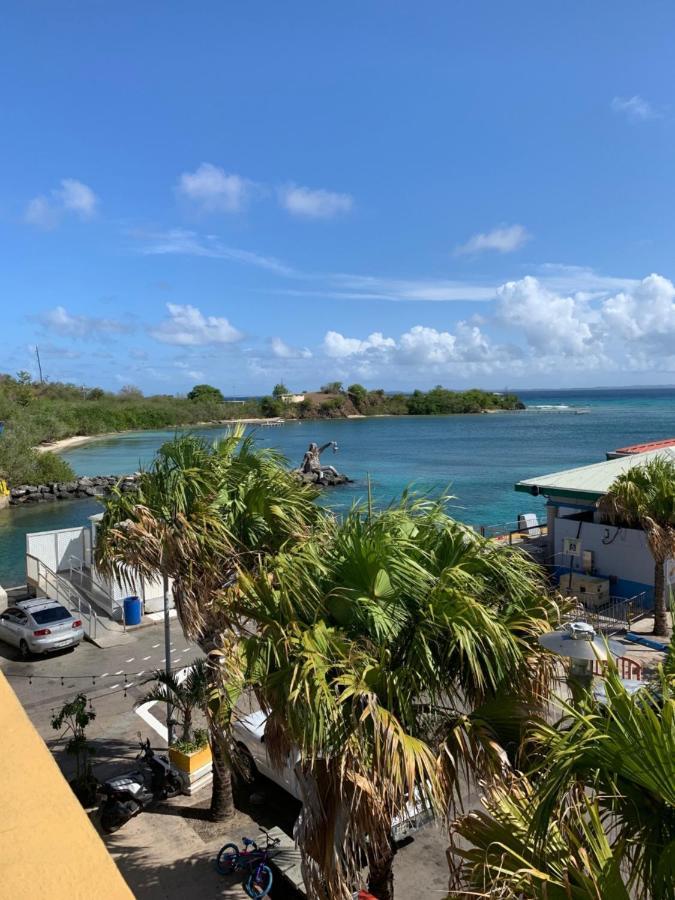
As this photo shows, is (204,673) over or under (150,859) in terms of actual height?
over

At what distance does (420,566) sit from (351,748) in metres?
1.48

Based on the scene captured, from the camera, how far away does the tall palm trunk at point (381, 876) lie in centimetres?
512

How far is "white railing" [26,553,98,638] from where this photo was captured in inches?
672

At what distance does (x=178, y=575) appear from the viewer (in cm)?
796

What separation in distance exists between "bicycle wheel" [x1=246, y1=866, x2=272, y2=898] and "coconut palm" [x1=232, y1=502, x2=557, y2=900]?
2.59 metres

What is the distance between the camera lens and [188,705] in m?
9.23

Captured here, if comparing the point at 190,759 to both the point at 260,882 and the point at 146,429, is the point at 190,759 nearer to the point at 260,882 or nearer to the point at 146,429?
the point at 260,882

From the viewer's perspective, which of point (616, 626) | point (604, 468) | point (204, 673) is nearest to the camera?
point (204, 673)

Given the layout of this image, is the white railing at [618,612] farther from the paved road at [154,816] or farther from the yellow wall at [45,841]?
the yellow wall at [45,841]

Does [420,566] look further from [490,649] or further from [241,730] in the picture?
[241,730]

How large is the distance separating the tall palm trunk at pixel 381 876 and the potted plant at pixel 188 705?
414cm

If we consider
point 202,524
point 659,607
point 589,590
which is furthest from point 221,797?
point 589,590

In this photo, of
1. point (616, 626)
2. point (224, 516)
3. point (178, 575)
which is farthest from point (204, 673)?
point (616, 626)

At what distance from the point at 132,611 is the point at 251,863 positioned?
10630mm
